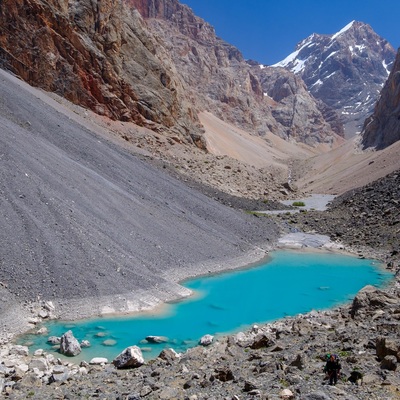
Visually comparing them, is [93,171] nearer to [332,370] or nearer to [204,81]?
[332,370]

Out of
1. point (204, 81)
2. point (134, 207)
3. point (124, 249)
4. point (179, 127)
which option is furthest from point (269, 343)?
point (204, 81)

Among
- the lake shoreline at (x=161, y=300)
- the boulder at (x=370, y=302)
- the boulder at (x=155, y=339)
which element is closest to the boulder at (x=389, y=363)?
the boulder at (x=370, y=302)

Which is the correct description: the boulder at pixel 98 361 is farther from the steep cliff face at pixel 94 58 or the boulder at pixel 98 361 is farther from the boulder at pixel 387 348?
the steep cliff face at pixel 94 58

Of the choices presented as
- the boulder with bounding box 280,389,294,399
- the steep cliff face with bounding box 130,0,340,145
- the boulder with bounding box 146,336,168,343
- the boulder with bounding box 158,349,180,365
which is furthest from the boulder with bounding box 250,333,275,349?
the steep cliff face with bounding box 130,0,340,145

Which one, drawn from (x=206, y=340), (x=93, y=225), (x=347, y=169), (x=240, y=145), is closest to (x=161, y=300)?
(x=206, y=340)

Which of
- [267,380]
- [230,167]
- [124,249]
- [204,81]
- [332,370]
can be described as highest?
[204,81]

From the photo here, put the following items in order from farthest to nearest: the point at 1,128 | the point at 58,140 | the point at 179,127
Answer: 1. the point at 179,127
2. the point at 58,140
3. the point at 1,128

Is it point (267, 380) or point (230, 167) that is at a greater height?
point (230, 167)

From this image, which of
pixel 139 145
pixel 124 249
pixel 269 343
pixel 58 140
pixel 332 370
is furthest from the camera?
pixel 139 145
